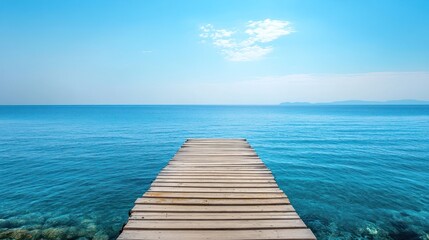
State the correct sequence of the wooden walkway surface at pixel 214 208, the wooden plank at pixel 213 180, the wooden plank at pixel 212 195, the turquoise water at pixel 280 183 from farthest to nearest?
the turquoise water at pixel 280 183
the wooden plank at pixel 213 180
the wooden plank at pixel 212 195
the wooden walkway surface at pixel 214 208

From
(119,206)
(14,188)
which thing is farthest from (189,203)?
(14,188)

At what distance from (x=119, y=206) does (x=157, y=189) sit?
281 inches

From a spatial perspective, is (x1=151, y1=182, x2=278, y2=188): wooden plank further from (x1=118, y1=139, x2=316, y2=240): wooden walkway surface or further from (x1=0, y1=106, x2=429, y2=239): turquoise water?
(x1=0, y1=106, x2=429, y2=239): turquoise water

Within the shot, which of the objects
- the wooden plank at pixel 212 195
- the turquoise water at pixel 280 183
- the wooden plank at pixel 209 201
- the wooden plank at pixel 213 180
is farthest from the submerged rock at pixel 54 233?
the wooden plank at pixel 209 201

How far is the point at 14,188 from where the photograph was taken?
48.7 feet

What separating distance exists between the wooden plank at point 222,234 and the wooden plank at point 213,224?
0.40ft

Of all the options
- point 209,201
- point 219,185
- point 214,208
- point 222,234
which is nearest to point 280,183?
point 219,185

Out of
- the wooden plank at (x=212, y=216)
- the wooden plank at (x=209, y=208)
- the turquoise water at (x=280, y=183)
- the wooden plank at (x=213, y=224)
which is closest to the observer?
the wooden plank at (x=213, y=224)

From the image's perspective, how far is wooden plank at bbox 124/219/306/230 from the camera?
15.4ft

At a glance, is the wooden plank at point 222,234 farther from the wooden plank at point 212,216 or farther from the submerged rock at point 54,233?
the submerged rock at point 54,233

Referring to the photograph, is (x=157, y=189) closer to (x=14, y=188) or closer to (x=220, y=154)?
(x=220, y=154)

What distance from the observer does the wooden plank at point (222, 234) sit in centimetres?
434

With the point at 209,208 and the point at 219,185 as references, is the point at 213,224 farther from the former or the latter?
the point at 219,185

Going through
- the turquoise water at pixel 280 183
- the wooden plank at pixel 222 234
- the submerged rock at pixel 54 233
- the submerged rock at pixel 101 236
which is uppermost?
the wooden plank at pixel 222 234
